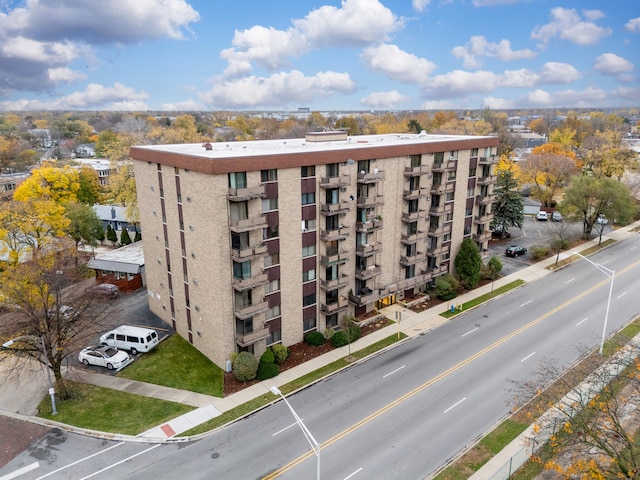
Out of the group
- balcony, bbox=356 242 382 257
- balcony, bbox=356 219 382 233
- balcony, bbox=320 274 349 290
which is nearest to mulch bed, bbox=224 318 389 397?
balcony, bbox=320 274 349 290

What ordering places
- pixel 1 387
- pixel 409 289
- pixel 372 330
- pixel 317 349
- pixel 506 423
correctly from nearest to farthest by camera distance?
pixel 506 423 → pixel 1 387 → pixel 317 349 → pixel 372 330 → pixel 409 289

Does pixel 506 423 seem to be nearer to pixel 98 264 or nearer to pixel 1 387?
pixel 1 387

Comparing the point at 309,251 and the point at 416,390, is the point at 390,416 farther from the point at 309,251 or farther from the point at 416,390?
the point at 309,251

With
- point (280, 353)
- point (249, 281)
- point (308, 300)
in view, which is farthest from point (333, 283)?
point (249, 281)

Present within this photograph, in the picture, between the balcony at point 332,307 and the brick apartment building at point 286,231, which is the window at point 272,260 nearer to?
the brick apartment building at point 286,231

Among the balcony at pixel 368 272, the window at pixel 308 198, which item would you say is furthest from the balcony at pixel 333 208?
the balcony at pixel 368 272

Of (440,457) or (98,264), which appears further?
(98,264)

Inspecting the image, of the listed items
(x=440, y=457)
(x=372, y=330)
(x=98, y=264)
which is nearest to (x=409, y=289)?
(x=372, y=330)
